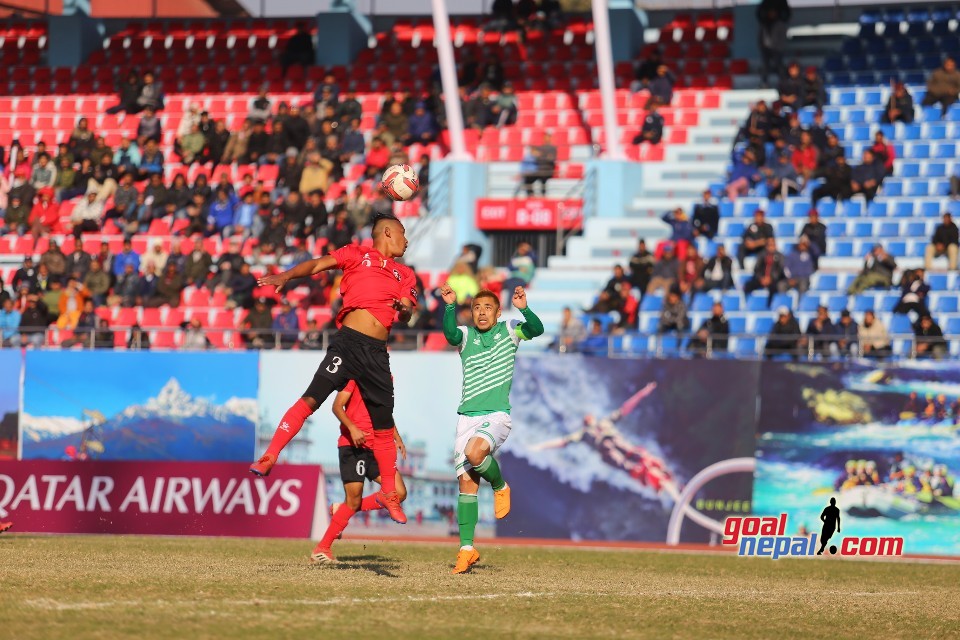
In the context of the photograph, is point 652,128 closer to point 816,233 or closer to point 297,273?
point 816,233

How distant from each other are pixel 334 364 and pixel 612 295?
13969mm

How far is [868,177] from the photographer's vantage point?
1054 inches

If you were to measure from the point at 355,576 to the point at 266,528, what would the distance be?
753 centimetres

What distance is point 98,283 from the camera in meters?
28.8

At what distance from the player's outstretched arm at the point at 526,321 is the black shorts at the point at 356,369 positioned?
1.10m

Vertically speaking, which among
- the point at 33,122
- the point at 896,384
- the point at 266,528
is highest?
the point at 33,122

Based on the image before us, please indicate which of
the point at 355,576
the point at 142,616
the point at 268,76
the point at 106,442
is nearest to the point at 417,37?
the point at 268,76

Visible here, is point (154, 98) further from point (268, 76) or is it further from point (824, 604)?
point (824, 604)

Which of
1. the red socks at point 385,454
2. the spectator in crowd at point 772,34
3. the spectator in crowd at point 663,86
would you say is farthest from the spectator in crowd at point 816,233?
the red socks at point 385,454

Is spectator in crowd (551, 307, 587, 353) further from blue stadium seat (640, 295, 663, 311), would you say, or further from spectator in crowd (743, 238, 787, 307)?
spectator in crowd (743, 238, 787, 307)

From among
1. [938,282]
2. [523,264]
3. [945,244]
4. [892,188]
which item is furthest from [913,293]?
[523,264]

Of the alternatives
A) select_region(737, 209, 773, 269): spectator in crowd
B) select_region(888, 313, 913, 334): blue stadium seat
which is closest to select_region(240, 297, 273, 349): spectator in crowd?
select_region(737, 209, 773, 269): spectator in crowd

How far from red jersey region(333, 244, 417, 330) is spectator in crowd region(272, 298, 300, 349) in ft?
42.7

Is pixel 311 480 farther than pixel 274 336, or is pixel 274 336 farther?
pixel 274 336
